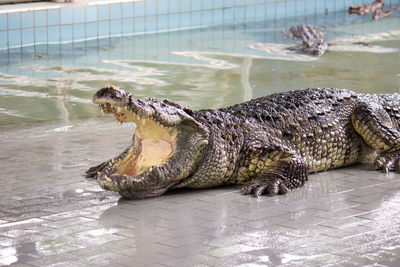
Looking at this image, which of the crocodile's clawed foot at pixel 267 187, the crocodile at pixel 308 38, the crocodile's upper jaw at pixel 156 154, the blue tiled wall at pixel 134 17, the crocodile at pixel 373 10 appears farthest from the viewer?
the crocodile at pixel 373 10

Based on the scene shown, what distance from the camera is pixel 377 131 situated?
6.16 m

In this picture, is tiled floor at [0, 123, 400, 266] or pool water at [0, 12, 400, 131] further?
pool water at [0, 12, 400, 131]

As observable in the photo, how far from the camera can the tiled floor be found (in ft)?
13.8

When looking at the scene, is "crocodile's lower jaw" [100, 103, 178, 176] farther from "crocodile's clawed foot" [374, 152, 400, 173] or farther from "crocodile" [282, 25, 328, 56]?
"crocodile" [282, 25, 328, 56]

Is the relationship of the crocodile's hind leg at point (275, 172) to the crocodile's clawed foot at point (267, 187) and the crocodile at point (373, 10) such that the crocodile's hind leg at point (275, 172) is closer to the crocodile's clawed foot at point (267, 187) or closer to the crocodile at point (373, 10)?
the crocodile's clawed foot at point (267, 187)

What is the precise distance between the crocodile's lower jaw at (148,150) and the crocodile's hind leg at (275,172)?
1.98 feet

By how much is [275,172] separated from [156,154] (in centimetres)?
84

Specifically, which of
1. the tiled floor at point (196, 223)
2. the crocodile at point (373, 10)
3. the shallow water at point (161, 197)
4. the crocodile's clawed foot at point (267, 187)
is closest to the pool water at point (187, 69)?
the shallow water at point (161, 197)

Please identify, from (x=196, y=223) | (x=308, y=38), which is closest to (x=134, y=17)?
(x=308, y=38)

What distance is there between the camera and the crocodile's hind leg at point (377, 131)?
243 inches

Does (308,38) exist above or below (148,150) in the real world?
above

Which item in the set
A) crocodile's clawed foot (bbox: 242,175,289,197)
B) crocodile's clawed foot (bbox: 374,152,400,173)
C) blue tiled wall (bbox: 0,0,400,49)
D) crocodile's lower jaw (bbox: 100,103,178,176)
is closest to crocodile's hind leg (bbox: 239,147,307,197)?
crocodile's clawed foot (bbox: 242,175,289,197)

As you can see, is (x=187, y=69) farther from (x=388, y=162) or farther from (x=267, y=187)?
(x=267, y=187)

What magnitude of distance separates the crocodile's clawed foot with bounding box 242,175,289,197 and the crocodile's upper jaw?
41cm
